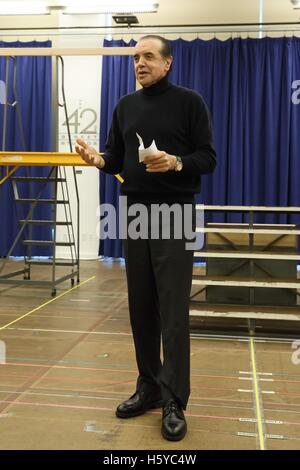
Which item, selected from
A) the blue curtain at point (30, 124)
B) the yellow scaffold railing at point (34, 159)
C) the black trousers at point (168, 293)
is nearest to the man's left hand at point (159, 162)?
the black trousers at point (168, 293)

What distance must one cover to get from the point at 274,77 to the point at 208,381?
5.55m

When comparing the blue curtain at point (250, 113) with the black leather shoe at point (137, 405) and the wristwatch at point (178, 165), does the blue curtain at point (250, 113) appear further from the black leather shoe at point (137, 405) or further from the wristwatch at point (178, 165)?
the wristwatch at point (178, 165)

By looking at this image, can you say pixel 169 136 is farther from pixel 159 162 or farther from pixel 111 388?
pixel 111 388

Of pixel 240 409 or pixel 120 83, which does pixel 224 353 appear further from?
pixel 120 83

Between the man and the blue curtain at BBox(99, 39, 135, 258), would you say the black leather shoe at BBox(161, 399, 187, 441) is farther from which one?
the blue curtain at BBox(99, 39, 135, 258)

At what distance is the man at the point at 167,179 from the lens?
1.93 m

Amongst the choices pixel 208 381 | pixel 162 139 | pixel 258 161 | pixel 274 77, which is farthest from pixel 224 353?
pixel 274 77

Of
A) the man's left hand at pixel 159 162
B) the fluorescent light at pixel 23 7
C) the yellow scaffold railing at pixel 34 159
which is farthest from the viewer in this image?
the fluorescent light at pixel 23 7

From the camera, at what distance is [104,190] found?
25.1 ft

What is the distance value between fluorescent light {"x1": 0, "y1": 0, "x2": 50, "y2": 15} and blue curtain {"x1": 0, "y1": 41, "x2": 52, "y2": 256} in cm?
92

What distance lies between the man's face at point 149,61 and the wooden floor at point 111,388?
135 centimetres

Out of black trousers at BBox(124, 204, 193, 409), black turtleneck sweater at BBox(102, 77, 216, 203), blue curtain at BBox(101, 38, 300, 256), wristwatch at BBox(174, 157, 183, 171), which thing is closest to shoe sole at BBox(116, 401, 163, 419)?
black trousers at BBox(124, 204, 193, 409)

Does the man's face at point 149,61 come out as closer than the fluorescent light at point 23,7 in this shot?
Yes

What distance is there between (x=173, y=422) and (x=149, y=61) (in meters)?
1.34
